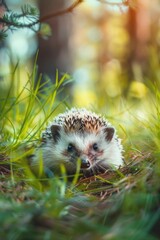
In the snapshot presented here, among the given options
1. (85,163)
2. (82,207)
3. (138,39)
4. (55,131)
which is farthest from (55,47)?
(82,207)

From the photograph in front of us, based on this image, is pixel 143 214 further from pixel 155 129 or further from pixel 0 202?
pixel 155 129

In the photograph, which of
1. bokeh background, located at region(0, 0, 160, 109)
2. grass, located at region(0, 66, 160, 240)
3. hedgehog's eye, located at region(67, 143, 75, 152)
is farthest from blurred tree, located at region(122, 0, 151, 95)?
grass, located at region(0, 66, 160, 240)

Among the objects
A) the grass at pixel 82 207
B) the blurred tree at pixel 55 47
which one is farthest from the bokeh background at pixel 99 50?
the grass at pixel 82 207

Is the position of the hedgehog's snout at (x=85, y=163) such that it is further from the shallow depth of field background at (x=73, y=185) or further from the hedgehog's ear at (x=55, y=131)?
the hedgehog's ear at (x=55, y=131)

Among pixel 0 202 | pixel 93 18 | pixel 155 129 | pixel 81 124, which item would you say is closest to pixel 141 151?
pixel 155 129

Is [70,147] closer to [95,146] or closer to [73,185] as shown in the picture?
[95,146]

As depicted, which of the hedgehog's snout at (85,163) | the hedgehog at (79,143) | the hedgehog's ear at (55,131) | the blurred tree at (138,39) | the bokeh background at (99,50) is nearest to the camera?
the hedgehog's snout at (85,163)
